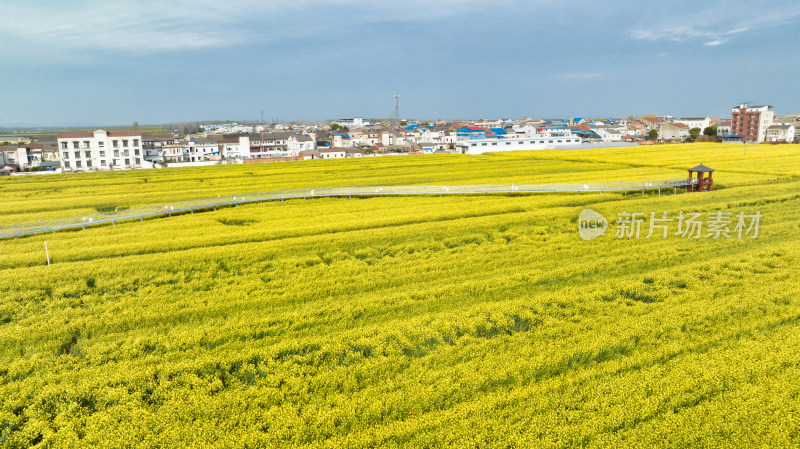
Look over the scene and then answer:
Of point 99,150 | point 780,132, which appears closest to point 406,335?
point 99,150

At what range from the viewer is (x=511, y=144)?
8812 centimetres

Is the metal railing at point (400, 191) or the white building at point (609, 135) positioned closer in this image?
the metal railing at point (400, 191)

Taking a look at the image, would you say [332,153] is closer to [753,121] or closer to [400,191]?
[400,191]

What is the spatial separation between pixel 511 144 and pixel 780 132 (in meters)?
63.3

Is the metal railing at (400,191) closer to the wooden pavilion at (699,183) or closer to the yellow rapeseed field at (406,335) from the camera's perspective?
the wooden pavilion at (699,183)

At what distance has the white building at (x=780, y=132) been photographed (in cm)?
10488

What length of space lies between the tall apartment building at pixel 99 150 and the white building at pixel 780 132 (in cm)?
12031

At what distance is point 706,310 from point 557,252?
680cm

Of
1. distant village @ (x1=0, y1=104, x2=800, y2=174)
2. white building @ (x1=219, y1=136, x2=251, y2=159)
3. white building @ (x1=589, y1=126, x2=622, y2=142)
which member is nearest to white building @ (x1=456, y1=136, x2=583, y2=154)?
distant village @ (x1=0, y1=104, x2=800, y2=174)

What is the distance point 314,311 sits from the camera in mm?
14234

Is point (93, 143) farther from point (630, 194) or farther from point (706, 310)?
point (706, 310)

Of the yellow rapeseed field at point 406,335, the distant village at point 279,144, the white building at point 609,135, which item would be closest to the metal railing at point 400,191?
the yellow rapeseed field at point 406,335

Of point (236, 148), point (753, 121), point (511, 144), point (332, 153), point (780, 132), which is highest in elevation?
point (753, 121)

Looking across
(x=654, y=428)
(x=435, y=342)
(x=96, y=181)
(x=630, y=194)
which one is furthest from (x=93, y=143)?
(x=654, y=428)
